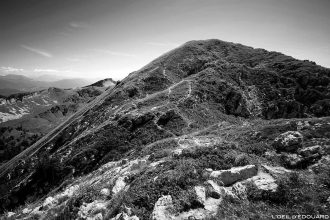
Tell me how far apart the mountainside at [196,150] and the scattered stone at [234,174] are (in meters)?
0.07

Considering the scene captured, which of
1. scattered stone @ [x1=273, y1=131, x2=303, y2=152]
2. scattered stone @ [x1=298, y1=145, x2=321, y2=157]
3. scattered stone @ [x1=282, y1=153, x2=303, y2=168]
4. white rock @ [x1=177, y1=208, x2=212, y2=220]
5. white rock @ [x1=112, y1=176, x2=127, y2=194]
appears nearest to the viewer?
white rock @ [x1=177, y1=208, x2=212, y2=220]

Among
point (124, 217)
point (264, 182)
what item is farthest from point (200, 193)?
point (124, 217)

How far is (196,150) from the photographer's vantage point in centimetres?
1727

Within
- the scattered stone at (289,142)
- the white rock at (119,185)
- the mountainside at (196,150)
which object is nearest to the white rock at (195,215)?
the mountainside at (196,150)

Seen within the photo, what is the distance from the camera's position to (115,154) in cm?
3841

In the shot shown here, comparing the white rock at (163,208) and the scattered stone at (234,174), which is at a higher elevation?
the scattered stone at (234,174)

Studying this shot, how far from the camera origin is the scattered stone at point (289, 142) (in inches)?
650

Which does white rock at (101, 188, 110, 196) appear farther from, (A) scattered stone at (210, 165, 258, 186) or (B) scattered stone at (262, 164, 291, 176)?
(B) scattered stone at (262, 164, 291, 176)

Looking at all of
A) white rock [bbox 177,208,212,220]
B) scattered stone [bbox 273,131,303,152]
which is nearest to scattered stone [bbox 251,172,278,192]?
white rock [bbox 177,208,212,220]

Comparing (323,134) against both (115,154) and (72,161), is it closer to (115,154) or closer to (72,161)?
(115,154)

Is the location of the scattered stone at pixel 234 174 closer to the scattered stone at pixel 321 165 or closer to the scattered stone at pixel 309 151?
the scattered stone at pixel 321 165

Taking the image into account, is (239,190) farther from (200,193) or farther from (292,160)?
(292,160)

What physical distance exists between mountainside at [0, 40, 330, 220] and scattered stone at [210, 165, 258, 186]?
7 centimetres

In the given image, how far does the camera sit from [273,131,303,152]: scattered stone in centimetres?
1652
